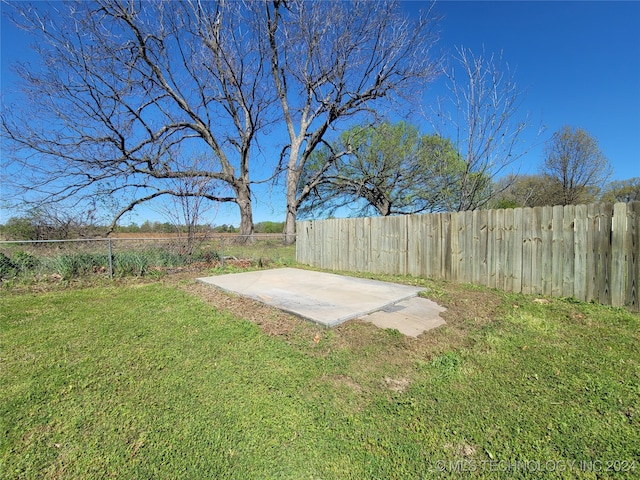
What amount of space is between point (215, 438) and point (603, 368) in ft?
9.78

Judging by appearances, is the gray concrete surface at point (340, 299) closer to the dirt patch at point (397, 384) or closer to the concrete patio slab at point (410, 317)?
the concrete patio slab at point (410, 317)

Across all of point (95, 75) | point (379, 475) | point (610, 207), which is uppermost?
point (95, 75)

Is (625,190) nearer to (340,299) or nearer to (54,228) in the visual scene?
(340,299)

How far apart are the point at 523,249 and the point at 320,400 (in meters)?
4.45

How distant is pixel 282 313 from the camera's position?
12.2 ft

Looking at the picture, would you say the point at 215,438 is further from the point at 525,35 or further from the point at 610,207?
the point at 525,35

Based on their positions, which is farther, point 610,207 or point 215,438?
point 610,207

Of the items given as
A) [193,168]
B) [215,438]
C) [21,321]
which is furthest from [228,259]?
[215,438]

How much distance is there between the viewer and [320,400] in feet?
6.33

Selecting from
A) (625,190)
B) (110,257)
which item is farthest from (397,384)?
(625,190)

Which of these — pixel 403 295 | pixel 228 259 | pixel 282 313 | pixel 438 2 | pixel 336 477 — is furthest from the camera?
pixel 228 259

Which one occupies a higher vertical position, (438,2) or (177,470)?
(438,2)

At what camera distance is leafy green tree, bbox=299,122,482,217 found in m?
13.7

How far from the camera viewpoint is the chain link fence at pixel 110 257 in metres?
5.72
